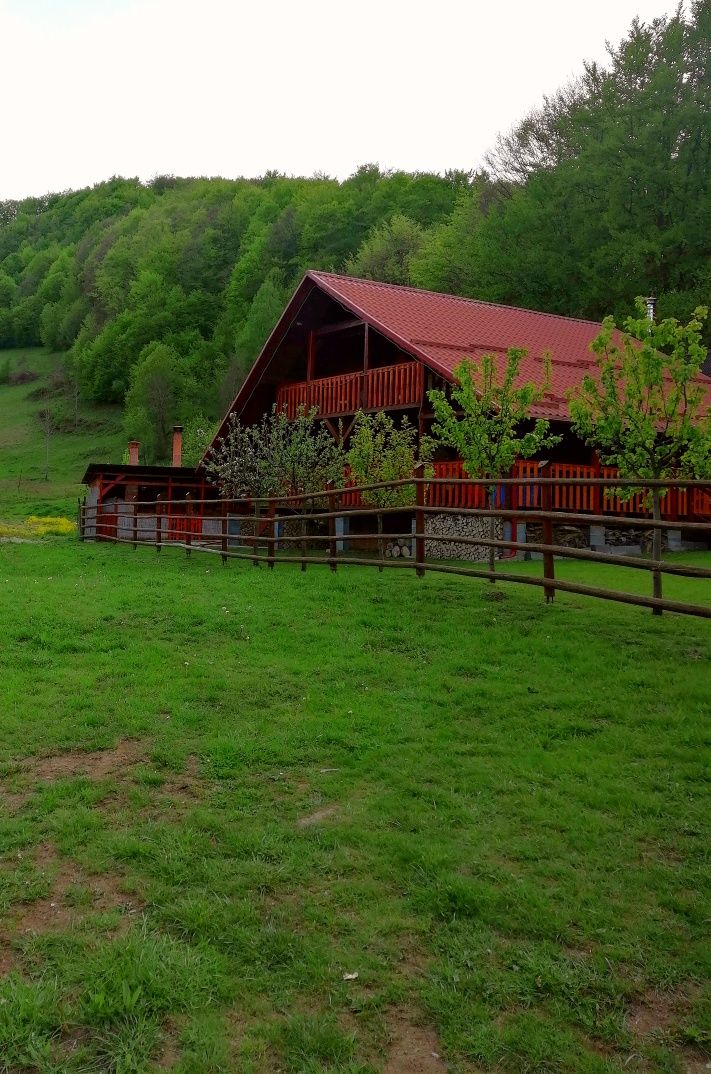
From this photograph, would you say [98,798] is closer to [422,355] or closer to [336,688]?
[336,688]

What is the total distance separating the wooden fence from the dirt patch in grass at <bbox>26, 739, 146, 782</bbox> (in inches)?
162

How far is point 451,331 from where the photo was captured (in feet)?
67.9

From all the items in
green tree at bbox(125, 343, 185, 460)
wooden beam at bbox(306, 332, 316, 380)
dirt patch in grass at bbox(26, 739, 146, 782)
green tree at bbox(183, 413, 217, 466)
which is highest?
green tree at bbox(125, 343, 185, 460)

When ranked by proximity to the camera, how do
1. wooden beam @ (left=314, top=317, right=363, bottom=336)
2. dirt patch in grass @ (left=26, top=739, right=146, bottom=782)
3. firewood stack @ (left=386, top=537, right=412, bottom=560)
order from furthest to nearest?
1. wooden beam @ (left=314, top=317, right=363, bottom=336)
2. firewood stack @ (left=386, top=537, right=412, bottom=560)
3. dirt patch in grass @ (left=26, top=739, right=146, bottom=782)

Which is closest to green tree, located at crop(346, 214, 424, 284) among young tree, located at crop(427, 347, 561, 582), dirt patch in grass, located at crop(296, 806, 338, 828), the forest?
the forest

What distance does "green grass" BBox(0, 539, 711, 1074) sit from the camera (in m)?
2.78

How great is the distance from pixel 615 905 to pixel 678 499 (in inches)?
687

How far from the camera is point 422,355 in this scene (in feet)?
57.6

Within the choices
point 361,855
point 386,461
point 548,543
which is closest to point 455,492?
point 386,461

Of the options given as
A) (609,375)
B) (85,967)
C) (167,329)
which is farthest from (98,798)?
(167,329)

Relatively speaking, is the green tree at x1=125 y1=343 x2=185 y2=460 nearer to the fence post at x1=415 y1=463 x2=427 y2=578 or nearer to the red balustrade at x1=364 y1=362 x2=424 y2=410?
the red balustrade at x1=364 y1=362 x2=424 y2=410

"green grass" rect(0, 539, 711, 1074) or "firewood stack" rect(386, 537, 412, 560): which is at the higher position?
"firewood stack" rect(386, 537, 412, 560)

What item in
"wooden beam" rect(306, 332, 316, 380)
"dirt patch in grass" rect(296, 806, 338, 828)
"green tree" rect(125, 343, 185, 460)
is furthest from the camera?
"green tree" rect(125, 343, 185, 460)

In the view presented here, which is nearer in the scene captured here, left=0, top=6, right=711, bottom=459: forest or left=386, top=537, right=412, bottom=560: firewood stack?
left=386, top=537, right=412, bottom=560: firewood stack
